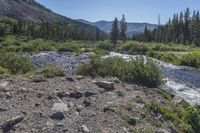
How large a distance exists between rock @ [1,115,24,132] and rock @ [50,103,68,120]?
78 cm

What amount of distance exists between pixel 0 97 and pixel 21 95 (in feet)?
1.91

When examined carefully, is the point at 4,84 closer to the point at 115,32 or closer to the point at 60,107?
the point at 60,107

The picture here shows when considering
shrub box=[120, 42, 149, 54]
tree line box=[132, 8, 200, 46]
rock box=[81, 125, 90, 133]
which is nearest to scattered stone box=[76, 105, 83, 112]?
rock box=[81, 125, 90, 133]

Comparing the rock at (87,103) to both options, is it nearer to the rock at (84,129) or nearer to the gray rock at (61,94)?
the gray rock at (61,94)

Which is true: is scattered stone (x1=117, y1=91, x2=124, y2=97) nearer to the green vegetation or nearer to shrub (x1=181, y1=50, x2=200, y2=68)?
the green vegetation

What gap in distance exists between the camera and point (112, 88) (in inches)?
439

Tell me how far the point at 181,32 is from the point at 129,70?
3273 inches

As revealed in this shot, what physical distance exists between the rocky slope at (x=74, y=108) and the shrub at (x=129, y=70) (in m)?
1.79

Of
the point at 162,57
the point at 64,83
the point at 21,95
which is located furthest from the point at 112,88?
the point at 162,57

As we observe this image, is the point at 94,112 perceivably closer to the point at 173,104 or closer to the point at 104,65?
the point at 173,104

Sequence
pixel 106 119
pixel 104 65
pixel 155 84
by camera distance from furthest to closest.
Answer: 1. pixel 104 65
2. pixel 155 84
3. pixel 106 119

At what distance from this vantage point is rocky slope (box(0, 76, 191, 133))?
7.89m

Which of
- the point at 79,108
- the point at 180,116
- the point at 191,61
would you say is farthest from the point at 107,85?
the point at 191,61

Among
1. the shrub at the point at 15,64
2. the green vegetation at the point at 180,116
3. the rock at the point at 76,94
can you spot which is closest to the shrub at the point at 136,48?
the shrub at the point at 15,64
